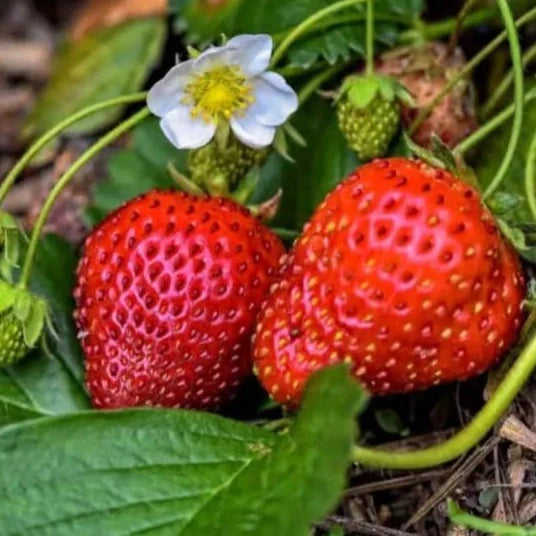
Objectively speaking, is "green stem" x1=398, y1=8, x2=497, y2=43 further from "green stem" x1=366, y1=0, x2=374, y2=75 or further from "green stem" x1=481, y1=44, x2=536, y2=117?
"green stem" x1=366, y1=0, x2=374, y2=75

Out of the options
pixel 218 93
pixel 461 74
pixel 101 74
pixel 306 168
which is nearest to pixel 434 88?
pixel 461 74

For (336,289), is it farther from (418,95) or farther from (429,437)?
(418,95)

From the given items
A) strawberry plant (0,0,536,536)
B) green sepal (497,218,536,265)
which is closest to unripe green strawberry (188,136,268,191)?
strawberry plant (0,0,536,536)

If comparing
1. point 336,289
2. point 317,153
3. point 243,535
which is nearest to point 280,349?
point 336,289

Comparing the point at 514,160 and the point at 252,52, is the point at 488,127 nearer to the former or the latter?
the point at 514,160

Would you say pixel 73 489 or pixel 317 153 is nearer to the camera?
pixel 73 489

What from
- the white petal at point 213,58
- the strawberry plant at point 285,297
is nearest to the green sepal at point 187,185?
the strawberry plant at point 285,297
